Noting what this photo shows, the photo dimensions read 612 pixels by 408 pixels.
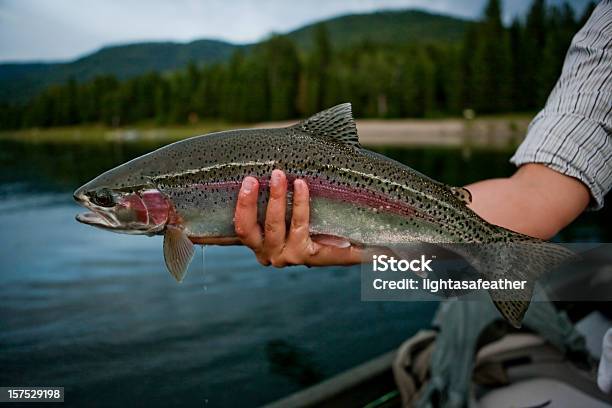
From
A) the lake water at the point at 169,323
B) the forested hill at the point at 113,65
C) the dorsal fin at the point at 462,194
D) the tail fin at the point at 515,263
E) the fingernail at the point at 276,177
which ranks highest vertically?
the forested hill at the point at 113,65

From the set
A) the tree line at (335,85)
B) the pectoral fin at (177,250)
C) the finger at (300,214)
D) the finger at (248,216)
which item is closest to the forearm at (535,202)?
the finger at (300,214)

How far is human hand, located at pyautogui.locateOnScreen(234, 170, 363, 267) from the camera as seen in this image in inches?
92.2

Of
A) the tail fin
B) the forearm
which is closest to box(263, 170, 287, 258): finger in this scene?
the tail fin

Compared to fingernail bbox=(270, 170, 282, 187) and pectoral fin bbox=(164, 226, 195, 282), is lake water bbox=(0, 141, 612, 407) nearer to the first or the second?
pectoral fin bbox=(164, 226, 195, 282)

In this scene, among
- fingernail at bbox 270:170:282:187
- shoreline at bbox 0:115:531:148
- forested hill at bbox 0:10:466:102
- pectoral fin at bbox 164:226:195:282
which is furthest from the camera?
shoreline at bbox 0:115:531:148

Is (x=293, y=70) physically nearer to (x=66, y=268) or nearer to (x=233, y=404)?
(x=66, y=268)

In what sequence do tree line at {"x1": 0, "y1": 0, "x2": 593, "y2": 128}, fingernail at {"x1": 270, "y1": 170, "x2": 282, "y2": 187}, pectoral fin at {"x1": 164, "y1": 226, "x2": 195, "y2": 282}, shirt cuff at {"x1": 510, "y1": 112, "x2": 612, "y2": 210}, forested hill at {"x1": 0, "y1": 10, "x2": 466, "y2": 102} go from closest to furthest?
1. fingernail at {"x1": 270, "y1": 170, "x2": 282, "y2": 187}
2. pectoral fin at {"x1": 164, "y1": 226, "x2": 195, "y2": 282}
3. shirt cuff at {"x1": 510, "y1": 112, "x2": 612, "y2": 210}
4. forested hill at {"x1": 0, "y1": 10, "x2": 466, "y2": 102}
5. tree line at {"x1": 0, "y1": 0, "x2": 593, "y2": 128}

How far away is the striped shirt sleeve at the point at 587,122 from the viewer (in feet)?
8.79

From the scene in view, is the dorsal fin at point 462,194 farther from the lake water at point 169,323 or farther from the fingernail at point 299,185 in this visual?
the lake water at point 169,323

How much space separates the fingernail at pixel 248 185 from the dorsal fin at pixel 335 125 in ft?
1.14

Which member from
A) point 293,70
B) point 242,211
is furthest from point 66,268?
point 293,70

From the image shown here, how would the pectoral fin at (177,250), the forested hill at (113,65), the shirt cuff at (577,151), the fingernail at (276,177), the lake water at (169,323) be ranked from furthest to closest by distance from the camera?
the forested hill at (113,65), the lake water at (169,323), the shirt cuff at (577,151), the pectoral fin at (177,250), the fingernail at (276,177)

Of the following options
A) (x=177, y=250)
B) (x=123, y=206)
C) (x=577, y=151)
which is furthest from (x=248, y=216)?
(x=577, y=151)

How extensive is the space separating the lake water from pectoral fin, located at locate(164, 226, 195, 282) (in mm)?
4261
